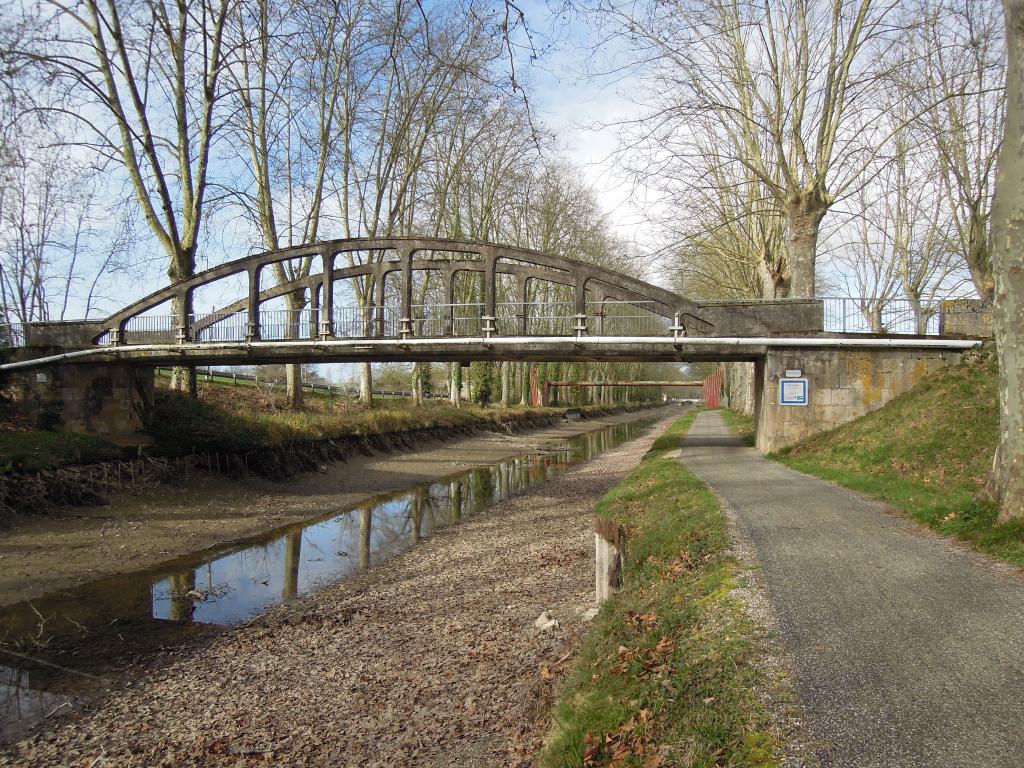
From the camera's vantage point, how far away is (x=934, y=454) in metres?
11.8

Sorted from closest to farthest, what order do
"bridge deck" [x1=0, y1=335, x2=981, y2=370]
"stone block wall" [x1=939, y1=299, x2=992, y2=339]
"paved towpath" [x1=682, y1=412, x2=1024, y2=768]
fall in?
"paved towpath" [x1=682, y1=412, x2=1024, y2=768] → "bridge deck" [x1=0, y1=335, x2=981, y2=370] → "stone block wall" [x1=939, y1=299, x2=992, y2=339]

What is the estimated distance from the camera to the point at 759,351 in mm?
18281

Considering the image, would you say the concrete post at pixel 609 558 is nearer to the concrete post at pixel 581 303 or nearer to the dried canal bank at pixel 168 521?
the dried canal bank at pixel 168 521

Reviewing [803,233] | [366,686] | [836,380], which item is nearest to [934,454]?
[836,380]

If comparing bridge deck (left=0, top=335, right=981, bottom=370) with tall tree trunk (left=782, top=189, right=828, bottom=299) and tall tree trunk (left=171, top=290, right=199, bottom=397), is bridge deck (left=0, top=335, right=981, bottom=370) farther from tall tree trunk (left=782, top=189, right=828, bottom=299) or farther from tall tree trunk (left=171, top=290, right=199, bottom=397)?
tall tree trunk (left=782, top=189, right=828, bottom=299)

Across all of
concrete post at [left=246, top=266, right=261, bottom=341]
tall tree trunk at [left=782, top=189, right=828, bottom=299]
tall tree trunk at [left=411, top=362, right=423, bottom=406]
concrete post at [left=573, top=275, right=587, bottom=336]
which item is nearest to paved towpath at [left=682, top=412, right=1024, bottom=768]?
concrete post at [left=573, top=275, right=587, bottom=336]

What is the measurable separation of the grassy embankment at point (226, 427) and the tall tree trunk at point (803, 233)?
57.1ft

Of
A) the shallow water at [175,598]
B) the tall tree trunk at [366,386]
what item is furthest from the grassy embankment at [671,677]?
the tall tree trunk at [366,386]

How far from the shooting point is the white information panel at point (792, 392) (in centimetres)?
1772

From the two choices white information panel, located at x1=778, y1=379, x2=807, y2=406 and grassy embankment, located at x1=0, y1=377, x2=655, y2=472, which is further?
white information panel, located at x1=778, y1=379, x2=807, y2=406

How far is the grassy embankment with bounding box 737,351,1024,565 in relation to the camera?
25.5 ft

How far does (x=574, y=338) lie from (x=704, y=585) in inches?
502

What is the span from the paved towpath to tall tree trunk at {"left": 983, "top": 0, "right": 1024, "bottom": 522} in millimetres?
1058

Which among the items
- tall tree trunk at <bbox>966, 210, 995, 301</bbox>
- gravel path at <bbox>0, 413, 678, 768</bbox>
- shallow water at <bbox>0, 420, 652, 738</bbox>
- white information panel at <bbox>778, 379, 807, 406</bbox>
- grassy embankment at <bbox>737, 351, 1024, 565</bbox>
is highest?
tall tree trunk at <bbox>966, 210, 995, 301</bbox>
